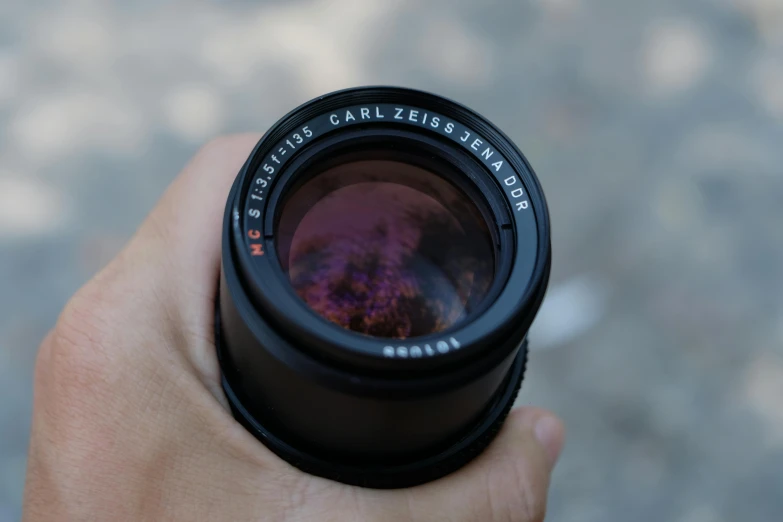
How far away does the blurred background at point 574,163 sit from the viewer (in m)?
1.52

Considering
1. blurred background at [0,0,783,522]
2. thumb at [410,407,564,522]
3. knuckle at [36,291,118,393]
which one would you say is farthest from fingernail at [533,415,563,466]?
blurred background at [0,0,783,522]

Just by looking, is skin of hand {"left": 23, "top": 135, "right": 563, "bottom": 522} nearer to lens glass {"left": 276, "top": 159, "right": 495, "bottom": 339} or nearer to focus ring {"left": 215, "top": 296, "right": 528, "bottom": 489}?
focus ring {"left": 215, "top": 296, "right": 528, "bottom": 489}

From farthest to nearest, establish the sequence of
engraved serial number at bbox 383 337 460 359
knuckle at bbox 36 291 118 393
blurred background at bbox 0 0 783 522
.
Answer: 1. blurred background at bbox 0 0 783 522
2. knuckle at bbox 36 291 118 393
3. engraved serial number at bbox 383 337 460 359

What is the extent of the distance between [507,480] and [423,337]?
239 millimetres

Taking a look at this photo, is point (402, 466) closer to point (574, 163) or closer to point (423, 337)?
point (423, 337)

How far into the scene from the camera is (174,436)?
0.80 meters

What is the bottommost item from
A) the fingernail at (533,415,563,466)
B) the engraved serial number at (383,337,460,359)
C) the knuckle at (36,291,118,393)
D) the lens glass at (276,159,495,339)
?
the fingernail at (533,415,563,466)

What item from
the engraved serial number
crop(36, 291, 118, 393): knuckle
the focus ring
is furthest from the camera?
crop(36, 291, 118, 393): knuckle

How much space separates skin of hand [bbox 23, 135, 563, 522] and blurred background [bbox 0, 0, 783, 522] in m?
0.69

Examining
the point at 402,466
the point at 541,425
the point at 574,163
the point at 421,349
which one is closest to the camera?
the point at 421,349

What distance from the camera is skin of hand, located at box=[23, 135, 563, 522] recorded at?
76 cm


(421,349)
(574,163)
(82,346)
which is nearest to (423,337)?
(421,349)

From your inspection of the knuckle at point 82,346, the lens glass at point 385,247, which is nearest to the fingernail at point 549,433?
the lens glass at point 385,247

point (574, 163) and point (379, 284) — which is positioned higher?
point (574, 163)
